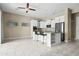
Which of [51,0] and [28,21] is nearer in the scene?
[51,0]

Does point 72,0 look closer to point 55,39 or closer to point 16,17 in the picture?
point 55,39

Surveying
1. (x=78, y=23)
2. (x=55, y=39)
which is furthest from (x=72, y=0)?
(x=78, y=23)

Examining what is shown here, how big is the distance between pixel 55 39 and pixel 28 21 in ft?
16.1

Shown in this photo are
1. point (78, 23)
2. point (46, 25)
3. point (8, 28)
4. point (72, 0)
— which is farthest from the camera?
point (46, 25)

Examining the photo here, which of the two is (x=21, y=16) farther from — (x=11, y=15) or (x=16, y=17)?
(x=11, y=15)

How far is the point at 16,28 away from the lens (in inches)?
321

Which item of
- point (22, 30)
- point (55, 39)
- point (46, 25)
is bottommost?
point (55, 39)

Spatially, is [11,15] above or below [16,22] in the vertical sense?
above

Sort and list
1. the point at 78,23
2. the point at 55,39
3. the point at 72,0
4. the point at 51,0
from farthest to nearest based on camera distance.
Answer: the point at 78,23 → the point at 55,39 → the point at 51,0 → the point at 72,0

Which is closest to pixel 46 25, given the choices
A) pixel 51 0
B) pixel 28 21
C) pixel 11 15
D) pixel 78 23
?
pixel 28 21

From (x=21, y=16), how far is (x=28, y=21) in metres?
1.01

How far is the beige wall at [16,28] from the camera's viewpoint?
7396 mm

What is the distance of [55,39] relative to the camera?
502 cm

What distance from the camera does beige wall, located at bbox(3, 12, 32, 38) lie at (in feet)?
24.3
